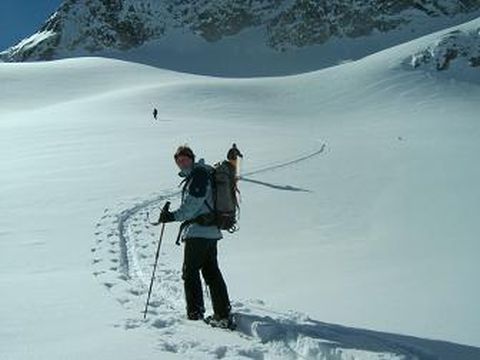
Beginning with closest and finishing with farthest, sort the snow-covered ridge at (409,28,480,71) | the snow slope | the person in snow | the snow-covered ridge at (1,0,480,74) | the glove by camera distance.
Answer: the snow slope, the person in snow, the glove, the snow-covered ridge at (409,28,480,71), the snow-covered ridge at (1,0,480,74)

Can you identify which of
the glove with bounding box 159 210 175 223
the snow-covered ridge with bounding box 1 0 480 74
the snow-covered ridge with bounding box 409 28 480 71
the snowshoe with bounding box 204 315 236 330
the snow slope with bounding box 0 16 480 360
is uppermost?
the snow-covered ridge with bounding box 1 0 480 74

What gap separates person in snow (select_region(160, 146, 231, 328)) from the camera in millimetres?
6953

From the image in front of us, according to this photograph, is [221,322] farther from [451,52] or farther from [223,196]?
[451,52]

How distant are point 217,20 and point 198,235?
12555 centimetres

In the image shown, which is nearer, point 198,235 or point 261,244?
point 198,235

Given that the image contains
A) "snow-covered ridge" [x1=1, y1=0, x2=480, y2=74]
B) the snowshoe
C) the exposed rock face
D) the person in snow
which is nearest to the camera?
the snowshoe

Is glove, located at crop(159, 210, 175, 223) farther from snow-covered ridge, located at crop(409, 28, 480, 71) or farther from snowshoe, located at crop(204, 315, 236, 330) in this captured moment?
snow-covered ridge, located at crop(409, 28, 480, 71)

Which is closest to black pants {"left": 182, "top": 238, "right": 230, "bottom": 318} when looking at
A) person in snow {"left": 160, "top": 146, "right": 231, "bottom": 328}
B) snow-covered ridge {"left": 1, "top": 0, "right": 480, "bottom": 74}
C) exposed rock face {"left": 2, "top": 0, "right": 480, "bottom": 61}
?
person in snow {"left": 160, "top": 146, "right": 231, "bottom": 328}

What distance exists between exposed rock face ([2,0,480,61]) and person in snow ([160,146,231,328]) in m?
113

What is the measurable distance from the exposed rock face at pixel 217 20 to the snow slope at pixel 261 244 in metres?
85.3

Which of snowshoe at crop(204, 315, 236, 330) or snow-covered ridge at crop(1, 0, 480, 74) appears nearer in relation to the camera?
snowshoe at crop(204, 315, 236, 330)

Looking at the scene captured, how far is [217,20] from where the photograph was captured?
129625 mm

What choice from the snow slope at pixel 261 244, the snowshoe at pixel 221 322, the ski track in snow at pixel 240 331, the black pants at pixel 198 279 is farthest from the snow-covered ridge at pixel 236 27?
the snowshoe at pixel 221 322

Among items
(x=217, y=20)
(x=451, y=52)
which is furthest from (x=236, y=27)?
(x=451, y=52)
